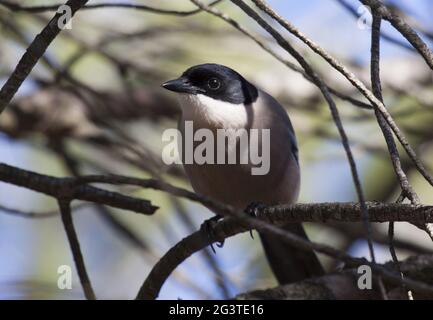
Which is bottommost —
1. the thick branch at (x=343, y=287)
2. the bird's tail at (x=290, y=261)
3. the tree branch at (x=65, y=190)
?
the thick branch at (x=343, y=287)

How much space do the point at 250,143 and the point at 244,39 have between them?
8.51 feet

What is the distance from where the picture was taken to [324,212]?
3.15 metres

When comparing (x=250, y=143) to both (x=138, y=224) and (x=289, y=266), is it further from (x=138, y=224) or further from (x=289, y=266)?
(x=138, y=224)

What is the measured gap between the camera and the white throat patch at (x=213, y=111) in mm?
4836

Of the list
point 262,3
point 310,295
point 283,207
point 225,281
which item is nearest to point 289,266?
point 225,281

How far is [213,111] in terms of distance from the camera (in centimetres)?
490

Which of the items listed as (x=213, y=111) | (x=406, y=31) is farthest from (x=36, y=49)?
(x=213, y=111)

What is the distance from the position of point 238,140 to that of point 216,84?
0.50m

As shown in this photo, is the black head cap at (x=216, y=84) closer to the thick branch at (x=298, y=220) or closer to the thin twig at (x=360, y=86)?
the thick branch at (x=298, y=220)

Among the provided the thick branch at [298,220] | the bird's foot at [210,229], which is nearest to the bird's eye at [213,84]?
the bird's foot at [210,229]

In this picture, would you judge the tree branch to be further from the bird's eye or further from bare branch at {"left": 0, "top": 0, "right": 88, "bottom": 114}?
the bird's eye

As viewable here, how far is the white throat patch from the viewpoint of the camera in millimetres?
4836

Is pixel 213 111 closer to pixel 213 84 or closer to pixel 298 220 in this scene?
pixel 213 84
